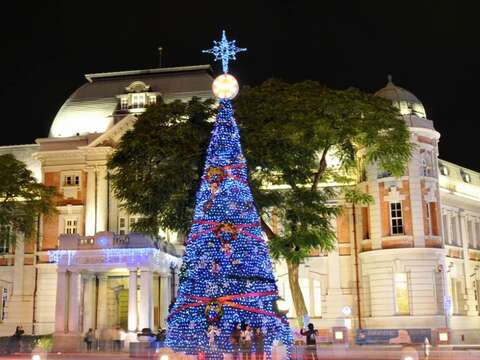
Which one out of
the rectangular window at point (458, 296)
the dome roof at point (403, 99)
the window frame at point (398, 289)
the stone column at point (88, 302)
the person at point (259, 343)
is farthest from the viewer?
the rectangular window at point (458, 296)

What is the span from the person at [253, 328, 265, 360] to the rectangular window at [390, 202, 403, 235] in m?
20.6

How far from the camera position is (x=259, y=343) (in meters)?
18.9

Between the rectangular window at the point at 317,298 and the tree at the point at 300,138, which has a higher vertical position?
the tree at the point at 300,138

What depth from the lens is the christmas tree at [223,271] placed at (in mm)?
19266

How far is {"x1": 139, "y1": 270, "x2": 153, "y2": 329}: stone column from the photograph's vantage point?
3462 cm

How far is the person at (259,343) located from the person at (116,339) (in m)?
16.5

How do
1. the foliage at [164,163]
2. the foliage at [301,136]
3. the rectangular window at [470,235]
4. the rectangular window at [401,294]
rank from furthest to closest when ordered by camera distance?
the rectangular window at [470,235] < the rectangular window at [401,294] < the foliage at [301,136] < the foliage at [164,163]

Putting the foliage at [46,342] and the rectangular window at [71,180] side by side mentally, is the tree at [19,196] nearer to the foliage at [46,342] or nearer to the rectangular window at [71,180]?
the rectangular window at [71,180]

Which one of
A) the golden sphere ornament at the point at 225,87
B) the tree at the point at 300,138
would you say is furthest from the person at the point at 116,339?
the golden sphere ornament at the point at 225,87

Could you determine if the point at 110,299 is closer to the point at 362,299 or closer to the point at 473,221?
the point at 362,299

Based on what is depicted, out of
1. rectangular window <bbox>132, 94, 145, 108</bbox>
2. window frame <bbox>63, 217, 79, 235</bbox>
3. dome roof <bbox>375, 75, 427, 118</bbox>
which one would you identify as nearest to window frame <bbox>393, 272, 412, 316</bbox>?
dome roof <bbox>375, 75, 427, 118</bbox>

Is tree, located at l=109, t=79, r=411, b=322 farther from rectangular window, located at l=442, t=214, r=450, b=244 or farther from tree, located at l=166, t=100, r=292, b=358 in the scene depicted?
rectangular window, located at l=442, t=214, r=450, b=244

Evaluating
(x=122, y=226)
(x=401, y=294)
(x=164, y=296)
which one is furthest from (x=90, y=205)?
(x=401, y=294)

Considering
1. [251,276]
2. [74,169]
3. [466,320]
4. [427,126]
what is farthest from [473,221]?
[251,276]
